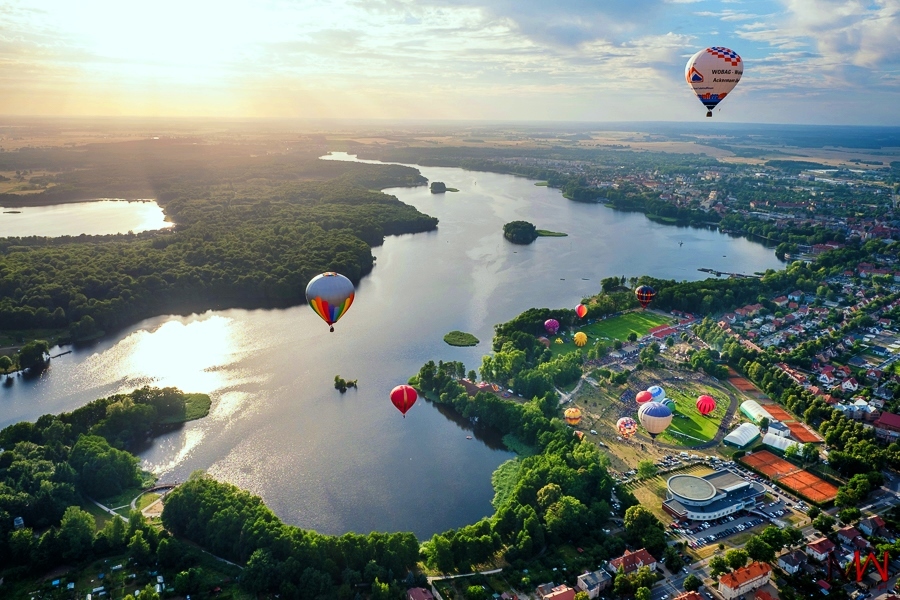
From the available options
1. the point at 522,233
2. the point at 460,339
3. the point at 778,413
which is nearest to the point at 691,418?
the point at 778,413

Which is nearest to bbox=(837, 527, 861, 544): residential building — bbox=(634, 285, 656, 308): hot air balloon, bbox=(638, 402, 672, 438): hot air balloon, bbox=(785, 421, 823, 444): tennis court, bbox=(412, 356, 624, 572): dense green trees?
bbox=(785, 421, 823, 444): tennis court

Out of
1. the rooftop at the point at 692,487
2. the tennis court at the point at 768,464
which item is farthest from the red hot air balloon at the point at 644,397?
the rooftop at the point at 692,487

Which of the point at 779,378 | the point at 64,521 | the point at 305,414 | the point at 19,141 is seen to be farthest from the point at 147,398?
the point at 19,141

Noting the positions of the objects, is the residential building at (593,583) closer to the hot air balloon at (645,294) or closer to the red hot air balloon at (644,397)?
the red hot air balloon at (644,397)

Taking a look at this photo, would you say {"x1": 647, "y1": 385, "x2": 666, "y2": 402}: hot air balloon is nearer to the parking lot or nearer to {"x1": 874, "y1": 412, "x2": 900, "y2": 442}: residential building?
the parking lot

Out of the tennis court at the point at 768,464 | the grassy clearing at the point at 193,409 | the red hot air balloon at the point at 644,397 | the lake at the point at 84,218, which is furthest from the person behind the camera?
the lake at the point at 84,218

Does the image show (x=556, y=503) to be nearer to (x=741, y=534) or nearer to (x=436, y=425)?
(x=741, y=534)
